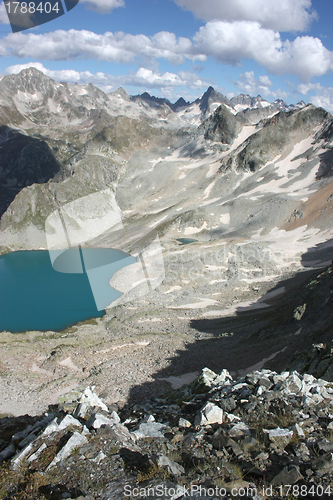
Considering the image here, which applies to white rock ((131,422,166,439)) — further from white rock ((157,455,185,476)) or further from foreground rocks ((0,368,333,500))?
white rock ((157,455,185,476))

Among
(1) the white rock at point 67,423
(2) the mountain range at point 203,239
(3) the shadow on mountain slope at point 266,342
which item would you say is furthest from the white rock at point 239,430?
(2) the mountain range at point 203,239

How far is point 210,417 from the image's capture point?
428 inches

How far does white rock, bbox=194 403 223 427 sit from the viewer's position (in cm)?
1077

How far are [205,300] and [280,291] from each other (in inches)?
425

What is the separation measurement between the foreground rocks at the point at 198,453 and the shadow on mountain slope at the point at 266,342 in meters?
6.24

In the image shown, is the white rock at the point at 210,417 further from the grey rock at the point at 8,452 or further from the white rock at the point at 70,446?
the grey rock at the point at 8,452

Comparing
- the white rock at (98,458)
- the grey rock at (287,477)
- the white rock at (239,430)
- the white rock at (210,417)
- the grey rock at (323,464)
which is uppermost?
the white rock at (98,458)

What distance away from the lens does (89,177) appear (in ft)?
435

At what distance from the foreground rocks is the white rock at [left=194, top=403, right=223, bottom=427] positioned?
3cm

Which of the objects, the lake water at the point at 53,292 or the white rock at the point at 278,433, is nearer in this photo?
the white rock at the point at 278,433

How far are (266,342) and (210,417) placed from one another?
61.5 ft

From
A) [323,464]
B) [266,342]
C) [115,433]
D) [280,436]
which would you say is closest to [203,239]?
[266,342]

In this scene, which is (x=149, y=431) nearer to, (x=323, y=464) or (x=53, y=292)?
(x=323, y=464)

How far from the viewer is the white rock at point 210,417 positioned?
10.8 m
